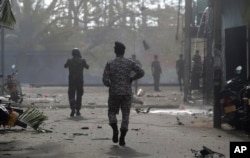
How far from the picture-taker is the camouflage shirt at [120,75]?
8709 millimetres

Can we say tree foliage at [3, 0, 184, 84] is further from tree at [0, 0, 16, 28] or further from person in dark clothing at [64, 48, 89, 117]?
tree at [0, 0, 16, 28]

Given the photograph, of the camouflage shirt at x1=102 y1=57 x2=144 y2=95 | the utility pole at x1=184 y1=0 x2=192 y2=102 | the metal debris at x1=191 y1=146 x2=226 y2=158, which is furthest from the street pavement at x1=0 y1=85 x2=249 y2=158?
the utility pole at x1=184 y1=0 x2=192 y2=102

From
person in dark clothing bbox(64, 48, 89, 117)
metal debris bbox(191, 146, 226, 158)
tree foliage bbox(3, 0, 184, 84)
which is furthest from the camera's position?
tree foliage bbox(3, 0, 184, 84)

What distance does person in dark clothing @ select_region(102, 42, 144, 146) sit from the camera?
868 centimetres

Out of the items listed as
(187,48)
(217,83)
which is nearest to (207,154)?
(217,83)

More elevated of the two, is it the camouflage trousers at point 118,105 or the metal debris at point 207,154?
the camouflage trousers at point 118,105

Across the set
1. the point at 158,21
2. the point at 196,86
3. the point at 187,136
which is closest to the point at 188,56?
the point at 196,86

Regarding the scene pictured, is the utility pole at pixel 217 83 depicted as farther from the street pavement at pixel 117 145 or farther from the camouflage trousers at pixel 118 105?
the camouflage trousers at pixel 118 105

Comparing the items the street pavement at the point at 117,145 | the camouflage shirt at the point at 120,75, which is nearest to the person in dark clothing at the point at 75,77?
the street pavement at the point at 117,145

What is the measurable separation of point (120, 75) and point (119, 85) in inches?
7.1

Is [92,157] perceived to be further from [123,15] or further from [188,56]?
[123,15]

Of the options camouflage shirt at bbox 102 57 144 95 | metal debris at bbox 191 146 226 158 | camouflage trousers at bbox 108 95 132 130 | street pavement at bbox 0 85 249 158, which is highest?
camouflage shirt at bbox 102 57 144 95

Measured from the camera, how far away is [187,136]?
9688 millimetres

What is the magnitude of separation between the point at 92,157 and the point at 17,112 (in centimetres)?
289
